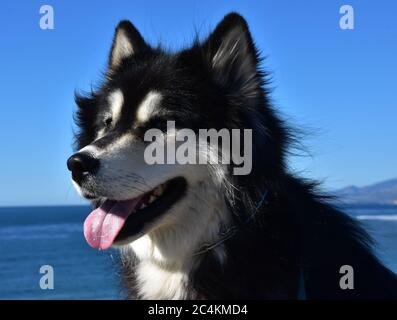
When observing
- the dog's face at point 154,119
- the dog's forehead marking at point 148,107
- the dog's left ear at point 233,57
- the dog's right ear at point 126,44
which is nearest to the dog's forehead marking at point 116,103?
the dog's face at point 154,119

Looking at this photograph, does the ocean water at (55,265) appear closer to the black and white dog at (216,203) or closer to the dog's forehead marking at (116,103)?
the black and white dog at (216,203)

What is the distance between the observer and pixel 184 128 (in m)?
4.69

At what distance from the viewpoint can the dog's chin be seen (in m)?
4.50

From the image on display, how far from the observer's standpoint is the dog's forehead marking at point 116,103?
16.2 feet

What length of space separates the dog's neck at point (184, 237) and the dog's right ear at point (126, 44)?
1494 millimetres

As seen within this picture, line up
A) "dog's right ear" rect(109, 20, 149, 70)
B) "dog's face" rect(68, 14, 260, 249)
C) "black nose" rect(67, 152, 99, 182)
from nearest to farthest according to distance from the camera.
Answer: "black nose" rect(67, 152, 99, 182)
"dog's face" rect(68, 14, 260, 249)
"dog's right ear" rect(109, 20, 149, 70)

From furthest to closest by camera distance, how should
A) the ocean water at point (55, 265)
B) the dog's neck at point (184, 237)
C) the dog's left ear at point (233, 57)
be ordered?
the ocean water at point (55, 265)
the dog's left ear at point (233, 57)
the dog's neck at point (184, 237)

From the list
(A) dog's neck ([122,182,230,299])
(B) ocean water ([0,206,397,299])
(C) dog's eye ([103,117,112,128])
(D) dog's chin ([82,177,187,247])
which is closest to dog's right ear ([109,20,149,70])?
(C) dog's eye ([103,117,112,128])

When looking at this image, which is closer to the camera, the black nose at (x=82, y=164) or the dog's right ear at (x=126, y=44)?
the black nose at (x=82, y=164)

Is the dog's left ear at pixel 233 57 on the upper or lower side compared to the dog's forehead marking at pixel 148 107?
upper

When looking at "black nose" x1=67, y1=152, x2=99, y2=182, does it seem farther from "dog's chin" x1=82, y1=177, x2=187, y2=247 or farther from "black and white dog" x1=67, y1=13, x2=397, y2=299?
"dog's chin" x1=82, y1=177, x2=187, y2=247
